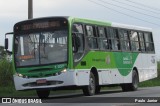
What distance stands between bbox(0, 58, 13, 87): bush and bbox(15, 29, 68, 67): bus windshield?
548 inches

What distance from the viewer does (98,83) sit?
24219mm

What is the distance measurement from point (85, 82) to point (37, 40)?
8.55 ft

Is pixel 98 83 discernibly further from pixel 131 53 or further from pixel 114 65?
pixel 131 53

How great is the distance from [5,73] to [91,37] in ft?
46.9

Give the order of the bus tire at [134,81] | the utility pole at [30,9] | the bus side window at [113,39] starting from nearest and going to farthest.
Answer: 1. the bus side window at [113,39]
2. the bus tire at [134,81]
3. the utility pole at [30,9]

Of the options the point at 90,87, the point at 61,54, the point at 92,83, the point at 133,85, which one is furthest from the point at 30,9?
the point at 61,54

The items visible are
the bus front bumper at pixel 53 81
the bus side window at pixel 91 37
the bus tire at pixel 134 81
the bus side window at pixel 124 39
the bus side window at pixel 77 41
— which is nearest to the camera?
the bus front bumper at pixel 53 81

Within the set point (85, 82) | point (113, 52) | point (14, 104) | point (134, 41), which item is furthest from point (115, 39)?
point (14, 104)

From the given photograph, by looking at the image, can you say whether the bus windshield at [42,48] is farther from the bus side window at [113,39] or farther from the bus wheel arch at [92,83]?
the bus side window at [113,39]

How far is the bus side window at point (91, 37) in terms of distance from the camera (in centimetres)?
2376

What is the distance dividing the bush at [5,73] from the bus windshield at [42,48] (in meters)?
13.9

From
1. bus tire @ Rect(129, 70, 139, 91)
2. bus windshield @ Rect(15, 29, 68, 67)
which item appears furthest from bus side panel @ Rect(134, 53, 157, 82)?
bus windshield @ Rect(15, 29, 68, 67)

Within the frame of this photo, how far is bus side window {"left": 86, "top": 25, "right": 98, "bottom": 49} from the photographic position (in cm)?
2376

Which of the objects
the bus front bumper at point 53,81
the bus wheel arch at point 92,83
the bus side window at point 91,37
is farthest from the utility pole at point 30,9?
the bus front bumper at point 53,81
